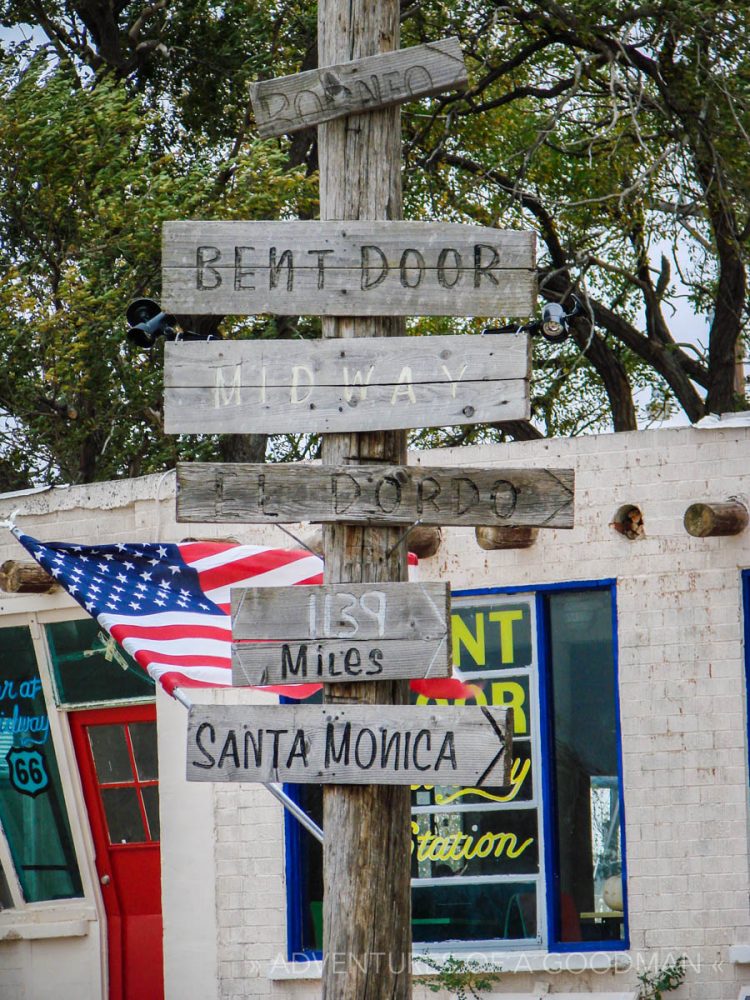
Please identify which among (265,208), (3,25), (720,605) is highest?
(3,25)

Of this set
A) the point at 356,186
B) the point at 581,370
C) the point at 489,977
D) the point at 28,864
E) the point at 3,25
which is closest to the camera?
the point at 356,186

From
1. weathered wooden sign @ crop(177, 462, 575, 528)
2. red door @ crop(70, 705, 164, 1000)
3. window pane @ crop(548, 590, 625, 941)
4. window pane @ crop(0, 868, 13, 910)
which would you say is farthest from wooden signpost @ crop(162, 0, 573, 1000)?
window pane @ crop(0, 868, 13, 910)

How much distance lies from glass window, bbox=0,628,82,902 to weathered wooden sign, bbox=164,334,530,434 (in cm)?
621

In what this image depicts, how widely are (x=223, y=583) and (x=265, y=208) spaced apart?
5.97 meters

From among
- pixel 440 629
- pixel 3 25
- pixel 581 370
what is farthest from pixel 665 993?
pixel 3 25

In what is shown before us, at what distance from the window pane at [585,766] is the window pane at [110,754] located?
3.42m

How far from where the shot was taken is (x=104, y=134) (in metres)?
13.6

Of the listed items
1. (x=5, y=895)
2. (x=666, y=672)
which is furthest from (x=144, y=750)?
(x=666, y=672)

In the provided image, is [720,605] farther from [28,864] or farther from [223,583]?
[28,864]

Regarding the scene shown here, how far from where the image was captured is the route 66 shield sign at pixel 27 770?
11.3m

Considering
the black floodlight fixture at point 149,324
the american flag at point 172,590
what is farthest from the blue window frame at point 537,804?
the black floodlight fixture at point 149,324

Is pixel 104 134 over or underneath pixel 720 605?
over

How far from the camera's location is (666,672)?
8.94 m

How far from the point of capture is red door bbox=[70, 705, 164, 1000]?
10.8 metres
